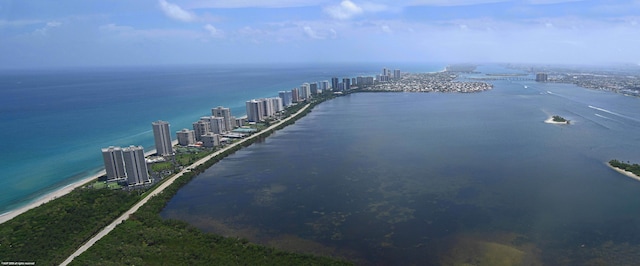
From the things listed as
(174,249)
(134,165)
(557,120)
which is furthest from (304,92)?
(174,249)

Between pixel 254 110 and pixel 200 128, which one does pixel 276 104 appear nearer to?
pixel 254 110

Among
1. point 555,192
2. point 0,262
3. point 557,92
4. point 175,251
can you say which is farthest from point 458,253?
point 557,92

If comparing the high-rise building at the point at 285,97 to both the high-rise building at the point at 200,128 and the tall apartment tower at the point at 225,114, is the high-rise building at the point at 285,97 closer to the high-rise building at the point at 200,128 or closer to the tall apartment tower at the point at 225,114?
the tall apartment tower at the point at 225,114

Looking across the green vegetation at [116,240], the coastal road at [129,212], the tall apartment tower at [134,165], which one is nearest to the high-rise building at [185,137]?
the coastal road at [129,212]

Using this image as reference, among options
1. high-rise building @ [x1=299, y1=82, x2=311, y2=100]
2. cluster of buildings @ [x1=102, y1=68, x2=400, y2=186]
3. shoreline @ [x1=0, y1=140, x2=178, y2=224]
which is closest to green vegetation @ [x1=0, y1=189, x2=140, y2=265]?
shoreline @ [x1=0, y1=140, x2=178, y2=224]

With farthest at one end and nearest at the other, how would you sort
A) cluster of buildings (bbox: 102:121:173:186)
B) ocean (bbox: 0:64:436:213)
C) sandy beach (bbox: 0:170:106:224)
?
ocean (bbox: 0:64:436:213) → cluster of buildings (bbox: 102:121:173:186) → sandy beach (bbox: 0:170:106:224)

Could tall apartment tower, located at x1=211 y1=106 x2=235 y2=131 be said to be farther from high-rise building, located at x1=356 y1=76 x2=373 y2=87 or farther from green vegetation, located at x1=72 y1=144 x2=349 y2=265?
high-rise building, located at x1=356 y1=76 x2=373 y2=87
